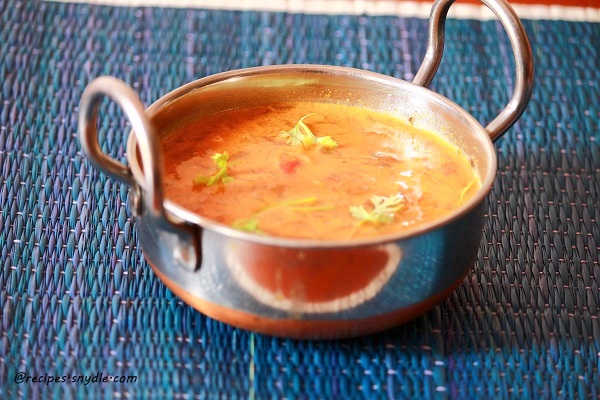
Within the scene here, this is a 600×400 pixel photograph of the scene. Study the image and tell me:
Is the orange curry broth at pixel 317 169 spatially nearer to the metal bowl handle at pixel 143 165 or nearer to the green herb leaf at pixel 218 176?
the green herb leaf at pixel 218 176

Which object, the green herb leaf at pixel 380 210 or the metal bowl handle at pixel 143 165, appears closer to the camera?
the metal bowl handle at pixel 143 165

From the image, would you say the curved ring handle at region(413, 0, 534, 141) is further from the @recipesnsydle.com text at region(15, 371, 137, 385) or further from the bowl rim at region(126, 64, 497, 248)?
the @recipesnsydle.com text at region(15, 371, 137, 385)

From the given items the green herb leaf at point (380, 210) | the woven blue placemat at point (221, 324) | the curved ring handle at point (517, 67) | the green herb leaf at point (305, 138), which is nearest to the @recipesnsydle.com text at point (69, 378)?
the woven blue placemat at point (221, 324)

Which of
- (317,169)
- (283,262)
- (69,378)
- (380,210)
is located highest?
(317,169)

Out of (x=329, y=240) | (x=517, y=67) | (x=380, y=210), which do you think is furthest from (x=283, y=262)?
(x=517, y=67)

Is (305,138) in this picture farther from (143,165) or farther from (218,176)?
(143,165)

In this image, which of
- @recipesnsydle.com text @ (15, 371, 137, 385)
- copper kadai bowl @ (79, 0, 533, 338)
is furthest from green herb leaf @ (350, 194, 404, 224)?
@recipesnsydle.com text @ (15, 371, 137, 385)
